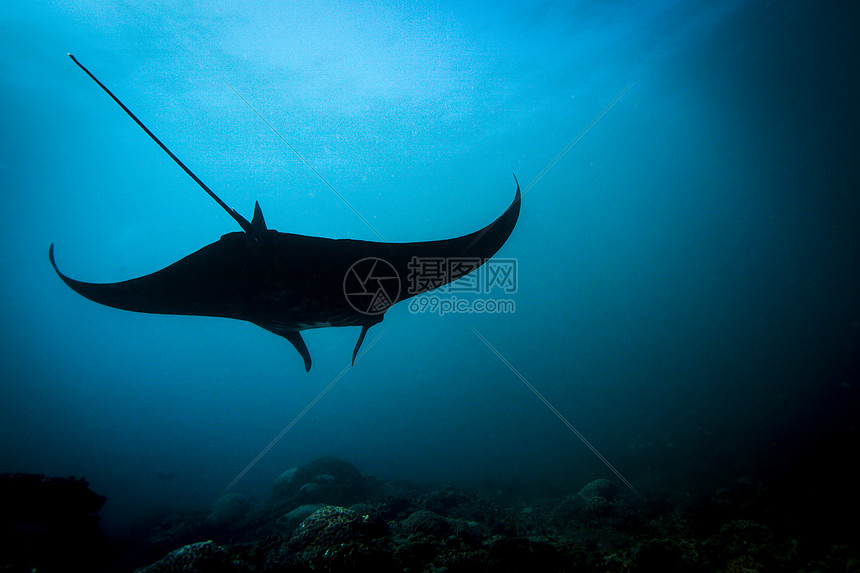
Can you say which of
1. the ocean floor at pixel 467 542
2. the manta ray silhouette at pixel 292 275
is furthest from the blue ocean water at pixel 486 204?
the manta ray silhouette at pixel 292 275

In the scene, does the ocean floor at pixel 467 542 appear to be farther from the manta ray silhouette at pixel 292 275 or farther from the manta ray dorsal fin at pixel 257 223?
the manta ray dorsal fin at pixel 257 223

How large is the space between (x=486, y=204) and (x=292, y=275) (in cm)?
4508

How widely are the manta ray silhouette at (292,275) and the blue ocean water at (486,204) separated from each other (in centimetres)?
902

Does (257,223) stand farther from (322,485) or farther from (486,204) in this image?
(486,204)

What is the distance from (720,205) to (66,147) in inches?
2980

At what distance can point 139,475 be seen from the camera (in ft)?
112

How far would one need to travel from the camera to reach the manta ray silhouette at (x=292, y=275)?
2.88m

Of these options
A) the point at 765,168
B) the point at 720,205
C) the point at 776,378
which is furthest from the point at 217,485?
the point at 720,205

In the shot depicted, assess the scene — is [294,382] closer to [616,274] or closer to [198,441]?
[198,441]
